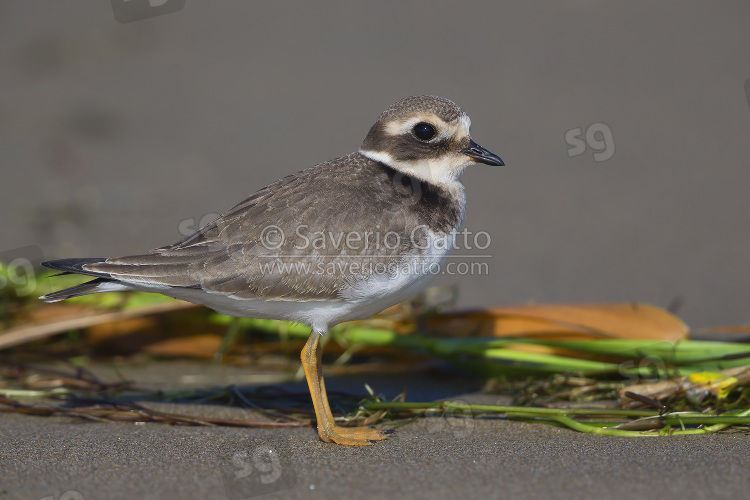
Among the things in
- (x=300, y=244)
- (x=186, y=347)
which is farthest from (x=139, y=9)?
(x=300, y=244)

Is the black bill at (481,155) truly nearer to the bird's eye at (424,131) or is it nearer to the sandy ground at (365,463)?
the bird's eye at (424,131)

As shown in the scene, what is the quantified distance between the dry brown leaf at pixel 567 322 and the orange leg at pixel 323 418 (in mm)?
1380

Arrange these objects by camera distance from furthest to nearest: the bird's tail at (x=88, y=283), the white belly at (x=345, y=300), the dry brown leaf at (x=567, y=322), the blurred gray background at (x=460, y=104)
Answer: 1. the blurred gray background at (x=460, y=104)
2. the dry brown leaf at (x=567, y=322)
3. the bird's tail at (x=88, y=283)
4. the white belly at (x=345, y=300)

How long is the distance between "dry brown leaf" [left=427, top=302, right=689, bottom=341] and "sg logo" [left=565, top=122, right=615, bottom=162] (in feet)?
8.61

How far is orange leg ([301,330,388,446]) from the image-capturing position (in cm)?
401

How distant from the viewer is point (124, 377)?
17.5 feet

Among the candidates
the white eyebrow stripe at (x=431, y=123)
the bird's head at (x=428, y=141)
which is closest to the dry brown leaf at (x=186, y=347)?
the bird's head at (x=428, y=141)

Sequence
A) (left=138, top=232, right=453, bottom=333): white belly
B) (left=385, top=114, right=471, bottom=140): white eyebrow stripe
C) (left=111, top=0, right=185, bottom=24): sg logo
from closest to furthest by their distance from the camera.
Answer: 1. (left=138, top=232, right=453, bottom=333): white belly
2. (left=385, top=114, right=471, bottom=140): white eyebrow stripe
3. (left=111, top=0, right=185, bottom=24): sg logo

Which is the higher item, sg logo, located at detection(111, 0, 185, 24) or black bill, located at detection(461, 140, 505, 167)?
sg logo, located at detection(111, 0, 185, 24)

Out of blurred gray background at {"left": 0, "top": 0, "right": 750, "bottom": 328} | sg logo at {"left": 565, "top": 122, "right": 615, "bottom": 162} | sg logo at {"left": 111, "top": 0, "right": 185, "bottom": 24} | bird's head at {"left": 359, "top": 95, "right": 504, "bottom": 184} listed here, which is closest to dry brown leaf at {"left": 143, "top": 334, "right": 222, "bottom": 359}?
blurred gray background at {"left": 0, "top": 0, "right": 750, "bottom": 328}

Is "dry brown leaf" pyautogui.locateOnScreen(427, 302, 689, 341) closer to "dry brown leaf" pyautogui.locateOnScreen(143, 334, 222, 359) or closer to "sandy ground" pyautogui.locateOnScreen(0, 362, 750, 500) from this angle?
"sandy ground" pyautogui.locateOnScreen(0, 362, 750, 500)

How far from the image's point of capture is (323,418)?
13.5ft

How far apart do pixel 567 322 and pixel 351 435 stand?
1.91 m

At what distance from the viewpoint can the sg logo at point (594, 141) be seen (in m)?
7.65
